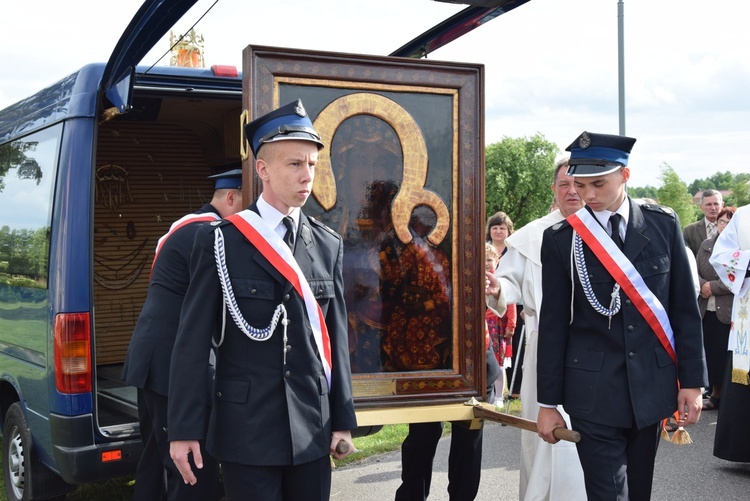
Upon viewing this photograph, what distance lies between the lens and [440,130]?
4348 mm

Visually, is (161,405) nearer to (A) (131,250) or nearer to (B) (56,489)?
(B) (56,489)

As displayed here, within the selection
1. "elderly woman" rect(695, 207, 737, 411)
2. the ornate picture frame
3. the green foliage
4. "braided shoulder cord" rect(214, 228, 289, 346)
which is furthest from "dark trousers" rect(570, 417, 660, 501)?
the green foliage

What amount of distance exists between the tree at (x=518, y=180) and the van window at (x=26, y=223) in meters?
34.3

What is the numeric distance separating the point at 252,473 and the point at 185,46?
13.5 feet

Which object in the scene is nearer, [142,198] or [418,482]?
[418,482]

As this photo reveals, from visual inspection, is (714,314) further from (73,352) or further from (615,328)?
(73,352)

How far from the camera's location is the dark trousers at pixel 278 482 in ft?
9.96

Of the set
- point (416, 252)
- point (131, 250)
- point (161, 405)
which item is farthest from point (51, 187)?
point (131, 250)

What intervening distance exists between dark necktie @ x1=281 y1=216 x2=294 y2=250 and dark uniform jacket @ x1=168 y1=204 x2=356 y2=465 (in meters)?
0.14

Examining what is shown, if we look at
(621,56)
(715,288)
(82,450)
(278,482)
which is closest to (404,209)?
(278,482)

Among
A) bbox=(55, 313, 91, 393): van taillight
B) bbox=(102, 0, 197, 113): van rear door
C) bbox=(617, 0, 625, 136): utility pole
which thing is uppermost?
bbox=(617, 0, 625, 136): utility pole

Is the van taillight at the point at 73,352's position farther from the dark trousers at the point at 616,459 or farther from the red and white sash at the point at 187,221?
the dark trousers at the point at 616,459

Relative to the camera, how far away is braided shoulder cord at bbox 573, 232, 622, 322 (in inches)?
142

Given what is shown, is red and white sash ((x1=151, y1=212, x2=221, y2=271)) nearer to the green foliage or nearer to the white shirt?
the white shirt
